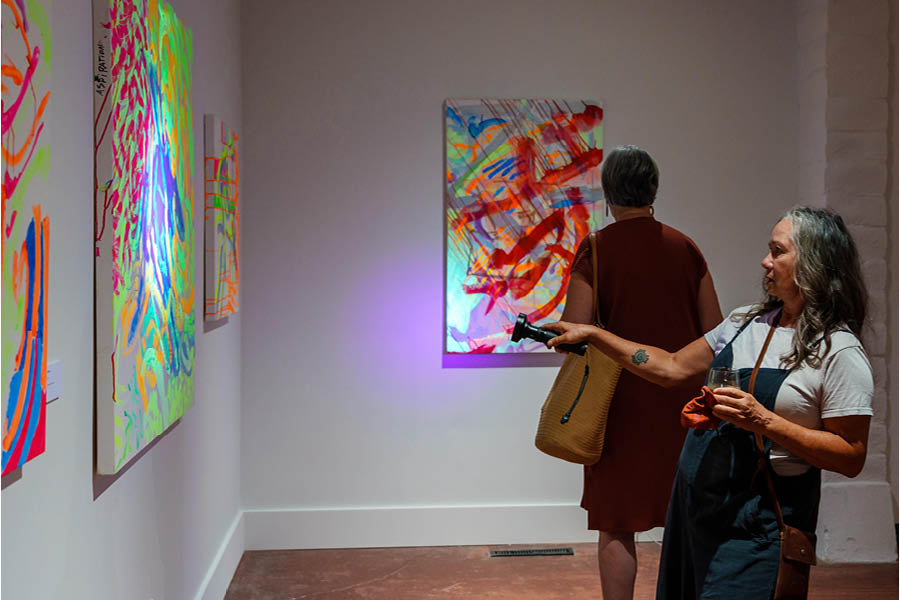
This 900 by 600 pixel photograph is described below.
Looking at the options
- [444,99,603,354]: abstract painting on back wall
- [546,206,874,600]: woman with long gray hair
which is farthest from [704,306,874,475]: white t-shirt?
[444,99,603,354]: abstract painting on back wall

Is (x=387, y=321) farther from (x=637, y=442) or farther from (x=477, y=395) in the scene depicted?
(x=637, y=442)

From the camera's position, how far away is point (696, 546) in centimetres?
208

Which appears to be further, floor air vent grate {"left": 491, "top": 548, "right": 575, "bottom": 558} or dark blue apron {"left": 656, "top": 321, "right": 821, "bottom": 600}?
floor air vent grate {"left": 491, "top": 548, "right": 575, "bottom": 558}

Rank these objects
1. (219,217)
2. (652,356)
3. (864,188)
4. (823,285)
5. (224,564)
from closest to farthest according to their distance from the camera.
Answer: (823,285) → (652,356) → (219,217) → (224,564) → (864,188)

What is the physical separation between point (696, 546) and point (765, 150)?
2950mm

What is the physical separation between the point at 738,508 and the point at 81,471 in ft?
4.61

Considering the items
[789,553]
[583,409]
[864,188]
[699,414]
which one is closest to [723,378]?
[699,414]

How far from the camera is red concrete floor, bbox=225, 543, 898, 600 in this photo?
3.70m

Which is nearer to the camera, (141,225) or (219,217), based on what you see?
(141,225)

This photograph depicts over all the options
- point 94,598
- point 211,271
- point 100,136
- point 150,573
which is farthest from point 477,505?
point 100,136

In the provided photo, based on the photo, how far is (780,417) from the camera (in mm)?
1923

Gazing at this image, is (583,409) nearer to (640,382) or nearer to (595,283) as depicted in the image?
(640,382)

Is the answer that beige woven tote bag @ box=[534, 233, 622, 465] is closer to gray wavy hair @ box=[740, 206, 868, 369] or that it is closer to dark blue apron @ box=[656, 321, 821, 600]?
dark blue apron @ box=[656, 321, 821, 600]

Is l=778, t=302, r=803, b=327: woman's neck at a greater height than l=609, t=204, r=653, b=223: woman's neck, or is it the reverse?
l=609, t=204, r=653, b=223: woman's neck
